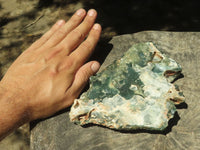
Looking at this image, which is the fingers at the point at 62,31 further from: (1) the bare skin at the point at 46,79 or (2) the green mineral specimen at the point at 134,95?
(2) the green mineral specimen at the point at 134,95

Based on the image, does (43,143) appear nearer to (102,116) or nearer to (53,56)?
(102,116)

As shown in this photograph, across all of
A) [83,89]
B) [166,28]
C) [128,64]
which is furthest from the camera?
[166,28]

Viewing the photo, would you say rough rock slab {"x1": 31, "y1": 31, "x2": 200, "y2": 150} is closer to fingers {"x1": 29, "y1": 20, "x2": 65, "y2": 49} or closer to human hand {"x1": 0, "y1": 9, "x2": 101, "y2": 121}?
human hand {"x1": 0, "y1": 9, "x2": 101, "y2": 121}

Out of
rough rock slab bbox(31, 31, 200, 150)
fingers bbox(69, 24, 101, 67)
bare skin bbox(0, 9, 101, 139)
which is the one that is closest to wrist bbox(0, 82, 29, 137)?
bare skin bbox(0, 9, 101, 139)

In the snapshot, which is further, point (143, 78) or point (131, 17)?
point (131, 17)

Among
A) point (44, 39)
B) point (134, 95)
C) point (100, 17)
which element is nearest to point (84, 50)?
point (44, 39)

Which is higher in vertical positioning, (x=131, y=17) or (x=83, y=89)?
(x=83, y=89)

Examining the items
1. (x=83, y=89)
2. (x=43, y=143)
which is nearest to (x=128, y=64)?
(x=83, y=89)
